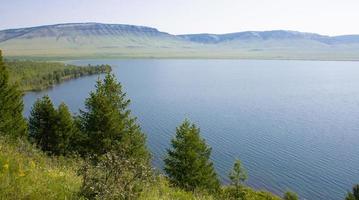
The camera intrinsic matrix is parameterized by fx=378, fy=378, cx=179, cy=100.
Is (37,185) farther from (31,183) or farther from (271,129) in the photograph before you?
(271,129)

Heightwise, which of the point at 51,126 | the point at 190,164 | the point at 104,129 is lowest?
the point at 190,164

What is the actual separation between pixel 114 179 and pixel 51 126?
25628mm

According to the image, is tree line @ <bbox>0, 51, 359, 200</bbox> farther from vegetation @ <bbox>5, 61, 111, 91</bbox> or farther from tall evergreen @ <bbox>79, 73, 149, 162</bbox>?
vegetation @ <bbox>5, 61, 111, 91</bbox>

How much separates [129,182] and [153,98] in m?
94.2

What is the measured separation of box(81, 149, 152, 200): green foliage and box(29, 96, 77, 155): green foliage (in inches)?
955

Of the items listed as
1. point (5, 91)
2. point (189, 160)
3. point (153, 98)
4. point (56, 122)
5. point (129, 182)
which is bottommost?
point (153, 98)

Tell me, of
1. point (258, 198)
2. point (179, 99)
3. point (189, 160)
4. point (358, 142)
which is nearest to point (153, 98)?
point (179, 99)

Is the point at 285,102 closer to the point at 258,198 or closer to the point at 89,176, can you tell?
the point at 258,198

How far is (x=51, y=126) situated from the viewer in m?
30.4

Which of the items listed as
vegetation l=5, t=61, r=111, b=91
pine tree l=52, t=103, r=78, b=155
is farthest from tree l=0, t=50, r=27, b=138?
vegetation l=5, t=61, r=111, b=91

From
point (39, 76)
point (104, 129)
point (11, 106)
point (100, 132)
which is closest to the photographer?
point (100, 132)

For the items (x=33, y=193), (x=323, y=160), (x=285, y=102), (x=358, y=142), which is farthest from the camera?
(x=285, y=102)

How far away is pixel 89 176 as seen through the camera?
6.55 meters

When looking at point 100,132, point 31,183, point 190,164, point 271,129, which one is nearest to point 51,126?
point 100,132
